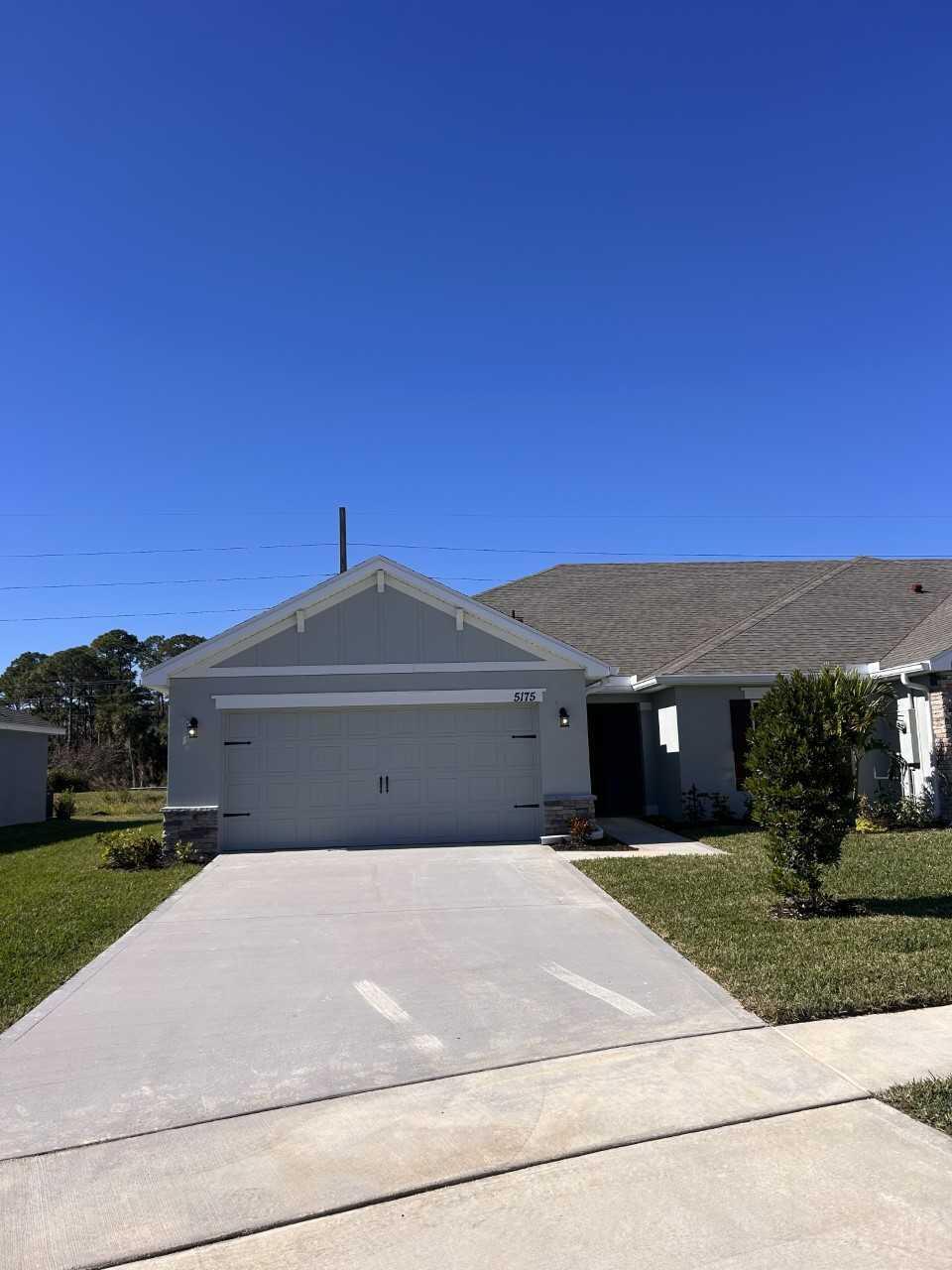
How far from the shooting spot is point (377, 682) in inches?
585

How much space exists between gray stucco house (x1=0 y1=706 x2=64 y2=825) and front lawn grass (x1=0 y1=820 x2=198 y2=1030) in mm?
5190

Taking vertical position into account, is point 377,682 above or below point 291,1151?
above

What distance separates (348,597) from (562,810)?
492cm

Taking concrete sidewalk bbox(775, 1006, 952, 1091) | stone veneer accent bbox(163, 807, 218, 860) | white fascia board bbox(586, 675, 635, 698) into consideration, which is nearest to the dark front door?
white fascia board bbox(586, 675, 635, 698)

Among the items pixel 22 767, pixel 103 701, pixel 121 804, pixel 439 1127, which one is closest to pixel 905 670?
pixel 439 1127

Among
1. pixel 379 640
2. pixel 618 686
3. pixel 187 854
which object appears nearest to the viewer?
pixel 187 854

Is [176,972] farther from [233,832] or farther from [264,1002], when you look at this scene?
[233,832]

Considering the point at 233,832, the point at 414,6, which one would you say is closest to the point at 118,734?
the point at 233,832

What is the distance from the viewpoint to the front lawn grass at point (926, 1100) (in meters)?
4.28

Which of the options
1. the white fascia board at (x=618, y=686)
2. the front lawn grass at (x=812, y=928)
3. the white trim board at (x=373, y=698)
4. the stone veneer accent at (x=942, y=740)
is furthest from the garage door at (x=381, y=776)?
the stone veneer accent at (x=942, y=740)

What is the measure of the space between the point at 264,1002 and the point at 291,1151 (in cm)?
262

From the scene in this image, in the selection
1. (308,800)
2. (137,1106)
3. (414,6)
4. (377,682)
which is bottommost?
(137,1106)

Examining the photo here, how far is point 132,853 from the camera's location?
1350cm

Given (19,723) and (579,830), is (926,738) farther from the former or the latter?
(19,723)
